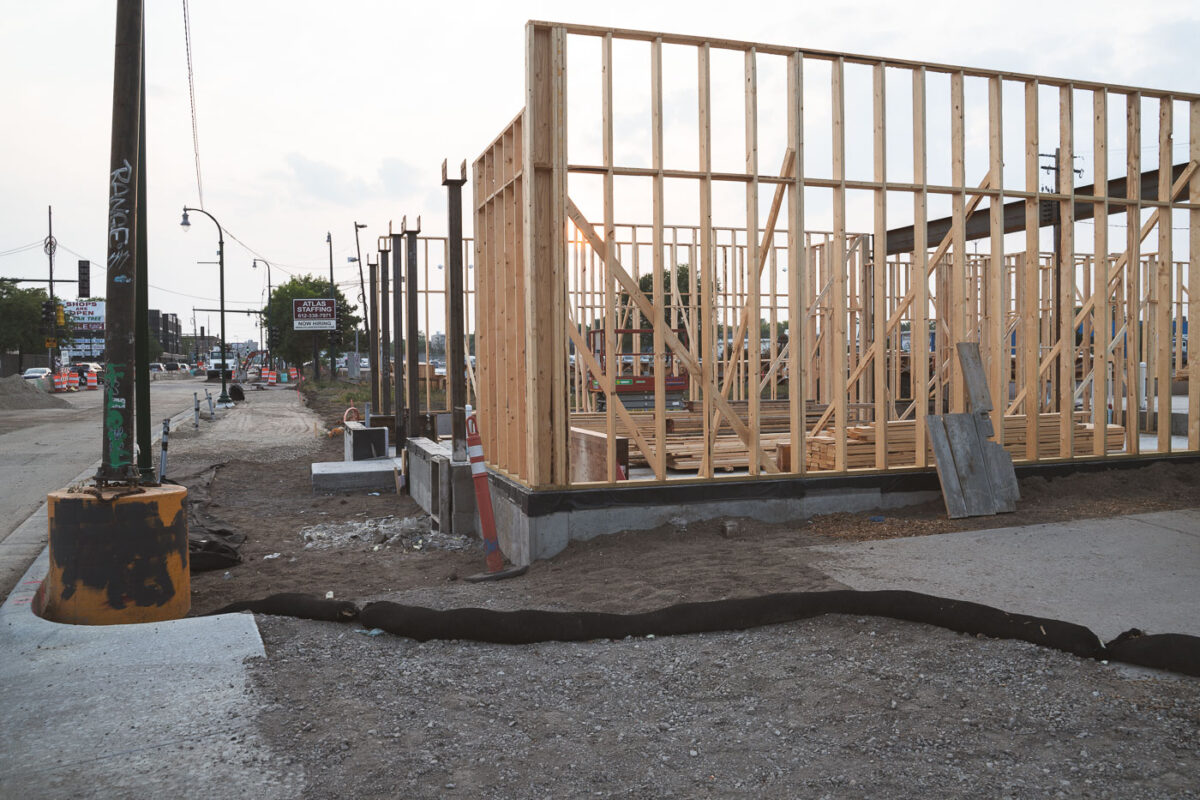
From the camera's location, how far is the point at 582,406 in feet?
67.1

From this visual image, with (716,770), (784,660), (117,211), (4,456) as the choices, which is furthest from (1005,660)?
(4,456)

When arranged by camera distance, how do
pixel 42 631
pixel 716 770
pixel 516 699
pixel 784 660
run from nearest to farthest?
pixel 716 770, pixel 516 699, pixel 784 660, pixel 42 631

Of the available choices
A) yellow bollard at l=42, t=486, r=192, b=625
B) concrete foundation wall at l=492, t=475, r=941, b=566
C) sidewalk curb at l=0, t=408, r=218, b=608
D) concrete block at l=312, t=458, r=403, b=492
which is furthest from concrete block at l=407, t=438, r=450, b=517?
yellow bollard at l=42, t=486, r=192, b=625

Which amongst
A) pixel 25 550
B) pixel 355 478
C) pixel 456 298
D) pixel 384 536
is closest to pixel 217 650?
pixel 25 550

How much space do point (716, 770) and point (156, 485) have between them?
4570 millimetres

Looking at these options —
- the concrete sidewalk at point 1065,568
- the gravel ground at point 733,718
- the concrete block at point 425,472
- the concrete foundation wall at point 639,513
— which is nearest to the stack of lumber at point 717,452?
the concrete foundation wall at point 639,513

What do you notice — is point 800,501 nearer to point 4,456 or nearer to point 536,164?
point 536,164

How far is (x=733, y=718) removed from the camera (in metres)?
4.29

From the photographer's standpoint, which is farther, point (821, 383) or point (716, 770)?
point (821, 383)

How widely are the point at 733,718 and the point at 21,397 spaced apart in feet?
133

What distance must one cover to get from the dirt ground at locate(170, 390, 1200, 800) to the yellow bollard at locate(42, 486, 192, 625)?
0.77 m

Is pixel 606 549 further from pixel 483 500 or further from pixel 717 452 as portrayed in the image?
pixel 717 452

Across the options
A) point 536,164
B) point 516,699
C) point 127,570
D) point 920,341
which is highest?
point 536,164

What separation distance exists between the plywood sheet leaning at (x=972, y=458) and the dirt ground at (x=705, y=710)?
240 cm
